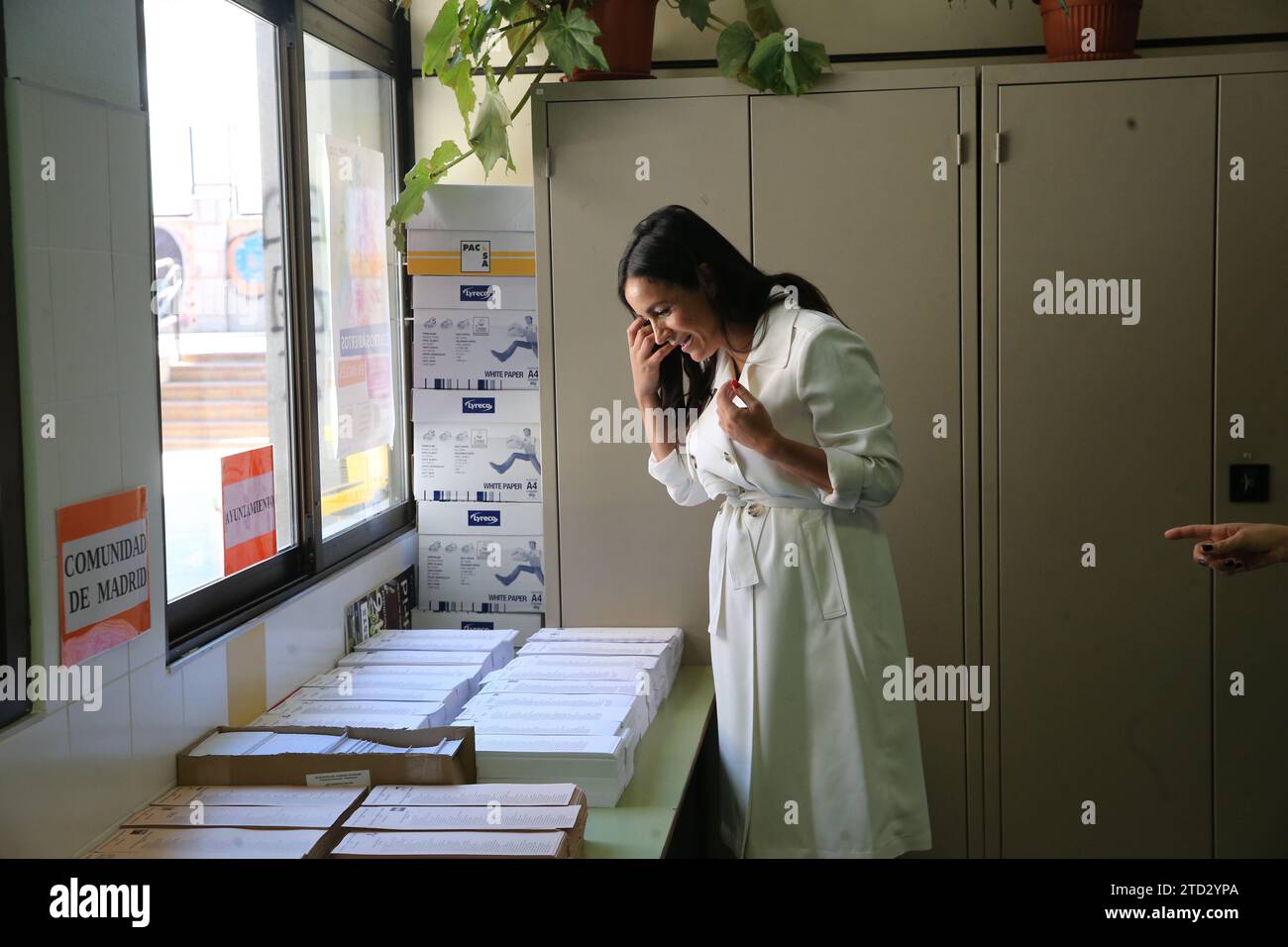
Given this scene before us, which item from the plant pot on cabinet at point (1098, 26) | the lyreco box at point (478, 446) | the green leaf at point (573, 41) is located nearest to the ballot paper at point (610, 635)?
the lyreco box at point (478, 446)

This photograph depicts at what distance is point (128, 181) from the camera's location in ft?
6.16

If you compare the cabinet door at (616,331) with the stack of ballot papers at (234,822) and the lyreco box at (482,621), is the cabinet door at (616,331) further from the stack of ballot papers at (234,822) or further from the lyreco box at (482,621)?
the stack of ballot papers at (234,822)

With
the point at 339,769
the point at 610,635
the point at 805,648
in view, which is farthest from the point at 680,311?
the point at 339,769

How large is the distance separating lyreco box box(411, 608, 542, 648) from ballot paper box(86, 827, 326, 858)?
1.43 metres

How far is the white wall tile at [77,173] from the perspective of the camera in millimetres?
1688

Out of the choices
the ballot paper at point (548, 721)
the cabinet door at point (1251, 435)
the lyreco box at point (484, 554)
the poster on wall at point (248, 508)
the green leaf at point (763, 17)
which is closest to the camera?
the ballot paper at point (548, 721)

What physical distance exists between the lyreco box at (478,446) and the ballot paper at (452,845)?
4.97 ft

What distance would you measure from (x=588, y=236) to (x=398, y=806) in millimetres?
1452

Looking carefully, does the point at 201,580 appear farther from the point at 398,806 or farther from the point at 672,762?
the point at 672,762

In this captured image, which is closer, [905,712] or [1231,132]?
[905,712]

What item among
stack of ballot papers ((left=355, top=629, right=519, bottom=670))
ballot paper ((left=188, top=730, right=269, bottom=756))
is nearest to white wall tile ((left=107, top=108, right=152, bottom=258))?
ballot paper ((left=188, top=730, right=269, bottom=756))

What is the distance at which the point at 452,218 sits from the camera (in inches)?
120

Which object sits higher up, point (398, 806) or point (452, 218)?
point (452, 218)
